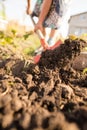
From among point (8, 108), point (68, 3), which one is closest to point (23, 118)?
point (8, 108)

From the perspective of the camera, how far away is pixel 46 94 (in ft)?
5.46

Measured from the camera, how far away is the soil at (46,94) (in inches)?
34.5

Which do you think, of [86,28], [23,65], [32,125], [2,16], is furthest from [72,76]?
[86,28]

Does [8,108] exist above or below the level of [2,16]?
above

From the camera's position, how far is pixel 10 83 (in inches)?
73.2

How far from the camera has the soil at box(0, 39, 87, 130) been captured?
876 mm

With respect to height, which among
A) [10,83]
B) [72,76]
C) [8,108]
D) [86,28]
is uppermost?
[8,108]

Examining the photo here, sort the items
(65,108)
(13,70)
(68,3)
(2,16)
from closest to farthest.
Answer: (65,108)
(13,70)
(68,3)
(2,16)

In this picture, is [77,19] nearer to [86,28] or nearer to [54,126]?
[86,28]

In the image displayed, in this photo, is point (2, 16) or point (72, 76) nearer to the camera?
point (72, 76)

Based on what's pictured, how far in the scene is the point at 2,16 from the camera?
5.02m

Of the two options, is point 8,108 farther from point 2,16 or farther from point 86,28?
point 86,28

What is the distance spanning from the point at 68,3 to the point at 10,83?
1.73 m

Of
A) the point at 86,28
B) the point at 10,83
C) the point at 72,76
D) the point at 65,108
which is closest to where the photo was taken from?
the point at 65,108
